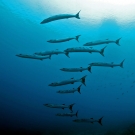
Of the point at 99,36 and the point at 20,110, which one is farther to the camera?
the point at 20,110

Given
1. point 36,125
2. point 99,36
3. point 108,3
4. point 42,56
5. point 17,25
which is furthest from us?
point 36,125

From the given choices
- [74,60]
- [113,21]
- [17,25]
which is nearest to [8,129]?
[17,25]

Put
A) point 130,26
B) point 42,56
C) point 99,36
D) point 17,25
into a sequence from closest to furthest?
point 42,56, point 130,26, point 99,36, point 17,25

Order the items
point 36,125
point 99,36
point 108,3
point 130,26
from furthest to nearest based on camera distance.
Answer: point 36,125 < point 99,36 < point 130,26 < point 108,3

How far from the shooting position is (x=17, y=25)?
22.7 metres

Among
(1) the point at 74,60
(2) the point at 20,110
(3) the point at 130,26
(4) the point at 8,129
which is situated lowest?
(4) the point at 8,129

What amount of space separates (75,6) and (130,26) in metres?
4.93

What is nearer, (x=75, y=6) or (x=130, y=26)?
(x=75, y=6)

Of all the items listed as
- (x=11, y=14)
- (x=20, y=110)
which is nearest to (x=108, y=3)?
(x=11, y=14)

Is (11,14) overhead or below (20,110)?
overhead

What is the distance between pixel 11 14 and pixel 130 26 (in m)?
10.1

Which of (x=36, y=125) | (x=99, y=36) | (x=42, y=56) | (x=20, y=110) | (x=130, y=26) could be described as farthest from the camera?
(x=20, y=110)

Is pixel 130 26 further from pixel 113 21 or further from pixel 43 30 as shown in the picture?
pixel 43 30

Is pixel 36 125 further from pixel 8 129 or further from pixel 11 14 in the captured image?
pixel 11 14
